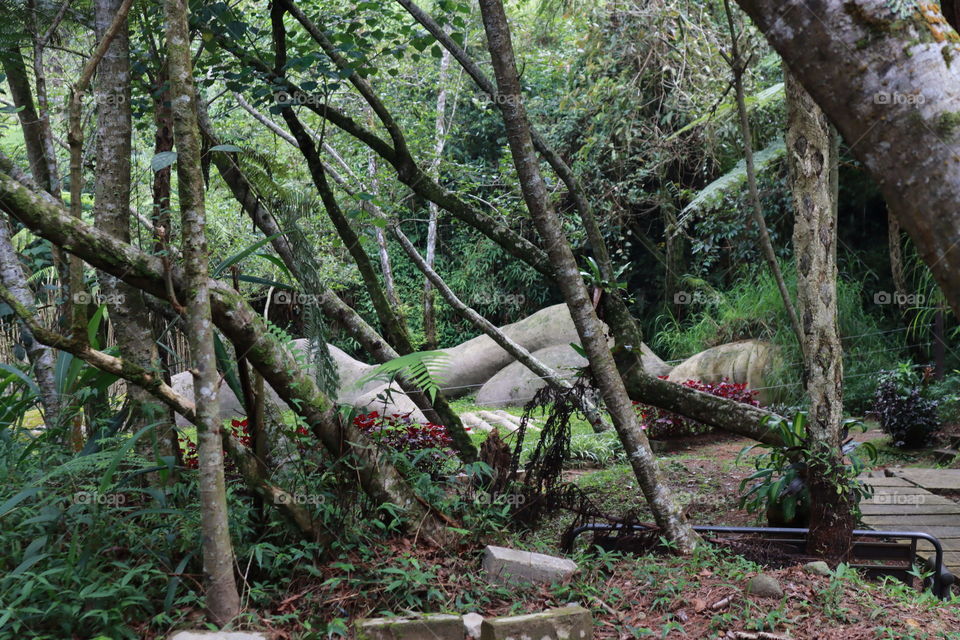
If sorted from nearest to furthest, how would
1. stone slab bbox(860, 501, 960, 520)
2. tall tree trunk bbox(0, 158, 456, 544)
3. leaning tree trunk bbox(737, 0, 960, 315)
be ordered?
leaning tree trunk bbox(737, 0, 960, 315) → tall tree trunk bbox(0, 158, 456, 544) → stone slab bbox(860, 501, 960, 520)

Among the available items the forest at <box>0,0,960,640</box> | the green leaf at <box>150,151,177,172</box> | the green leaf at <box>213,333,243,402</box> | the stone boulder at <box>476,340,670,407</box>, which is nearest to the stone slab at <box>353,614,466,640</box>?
the forest at <box>0,0,960,640</box>

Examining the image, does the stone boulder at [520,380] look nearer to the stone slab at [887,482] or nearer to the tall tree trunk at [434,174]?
the tall tree trunk at [434,174]

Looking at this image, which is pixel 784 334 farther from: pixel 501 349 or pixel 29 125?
pixel 29 125

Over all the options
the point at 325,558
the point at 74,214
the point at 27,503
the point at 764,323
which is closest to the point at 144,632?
the point at 325,558

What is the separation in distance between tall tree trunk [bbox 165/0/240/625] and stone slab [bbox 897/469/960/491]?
16.0 feet

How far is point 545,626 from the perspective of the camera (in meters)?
2.30

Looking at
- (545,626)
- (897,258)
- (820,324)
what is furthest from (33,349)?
(897,258)

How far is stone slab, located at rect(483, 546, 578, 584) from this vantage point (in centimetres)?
→ 278

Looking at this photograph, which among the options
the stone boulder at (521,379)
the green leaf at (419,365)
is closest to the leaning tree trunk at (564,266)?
the green leaf at (419,365)

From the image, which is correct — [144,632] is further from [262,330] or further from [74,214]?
[74,214]

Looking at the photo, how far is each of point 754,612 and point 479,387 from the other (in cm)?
883

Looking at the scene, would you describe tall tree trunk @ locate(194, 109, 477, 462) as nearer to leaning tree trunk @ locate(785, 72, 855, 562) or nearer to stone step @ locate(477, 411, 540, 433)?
leaning tree trunk @ locate(785, 72, 855, 562)

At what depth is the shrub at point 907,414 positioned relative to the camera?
6.96 metres

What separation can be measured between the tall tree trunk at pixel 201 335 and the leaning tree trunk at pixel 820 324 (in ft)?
8.62
